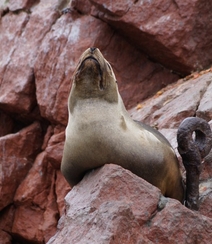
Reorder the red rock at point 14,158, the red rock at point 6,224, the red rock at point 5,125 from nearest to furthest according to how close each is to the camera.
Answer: the red rock at point 6,224
the red rock at point 14,158
the red rock at point 5,125

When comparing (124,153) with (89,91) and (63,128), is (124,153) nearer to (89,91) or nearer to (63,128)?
(89,91)

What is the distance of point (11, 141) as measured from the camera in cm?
951

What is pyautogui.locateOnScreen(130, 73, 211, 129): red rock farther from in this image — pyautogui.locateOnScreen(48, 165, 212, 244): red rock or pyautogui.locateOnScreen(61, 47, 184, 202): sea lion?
pyautogui.locateOnScreen(48, 165, 212, 244): red rock

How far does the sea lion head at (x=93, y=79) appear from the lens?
5.67 m

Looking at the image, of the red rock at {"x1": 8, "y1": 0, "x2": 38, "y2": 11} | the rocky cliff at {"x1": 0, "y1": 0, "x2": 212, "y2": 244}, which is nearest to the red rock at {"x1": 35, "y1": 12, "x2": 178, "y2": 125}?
the rocky cliff at {"x1": 0, "y1": 0, "x2": 212, "y2": 244}

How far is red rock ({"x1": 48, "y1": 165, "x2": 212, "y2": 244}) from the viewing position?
4.79 meters

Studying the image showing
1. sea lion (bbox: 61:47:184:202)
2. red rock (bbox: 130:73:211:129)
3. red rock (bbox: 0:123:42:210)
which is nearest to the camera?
sea lion (bbox: 61:47:184:202)

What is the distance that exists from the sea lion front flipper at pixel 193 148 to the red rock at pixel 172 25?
10.2 feet

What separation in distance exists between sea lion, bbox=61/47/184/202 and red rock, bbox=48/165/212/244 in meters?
0.20

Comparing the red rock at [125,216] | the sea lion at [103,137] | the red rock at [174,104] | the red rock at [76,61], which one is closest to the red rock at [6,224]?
the red rock at [76,61]

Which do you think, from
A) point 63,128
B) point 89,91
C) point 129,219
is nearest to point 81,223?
point 129,219

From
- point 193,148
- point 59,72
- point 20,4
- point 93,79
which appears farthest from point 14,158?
point 193,148

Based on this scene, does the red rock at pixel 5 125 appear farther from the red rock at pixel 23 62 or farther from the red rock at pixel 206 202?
the red rock at pixel 206 202

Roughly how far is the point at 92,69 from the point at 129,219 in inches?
53.2
